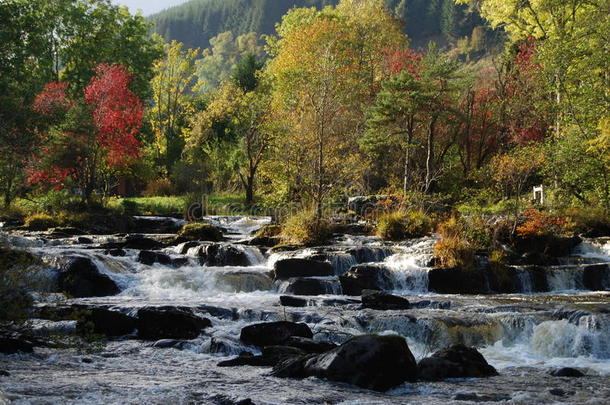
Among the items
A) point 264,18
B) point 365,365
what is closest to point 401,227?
point 365,365

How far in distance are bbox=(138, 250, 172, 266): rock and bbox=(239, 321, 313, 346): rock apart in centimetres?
718

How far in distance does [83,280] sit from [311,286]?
5216mm

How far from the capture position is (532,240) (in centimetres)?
1695

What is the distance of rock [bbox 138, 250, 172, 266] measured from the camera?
16328 mm

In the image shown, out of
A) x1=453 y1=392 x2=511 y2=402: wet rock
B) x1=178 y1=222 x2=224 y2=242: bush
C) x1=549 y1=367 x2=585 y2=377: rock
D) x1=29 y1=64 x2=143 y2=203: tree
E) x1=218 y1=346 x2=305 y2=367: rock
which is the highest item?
x1=29 y1=64 x2=143 y2=203: tree

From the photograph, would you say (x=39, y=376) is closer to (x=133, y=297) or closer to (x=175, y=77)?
(x=133, y=297)

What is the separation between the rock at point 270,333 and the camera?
31.6ft

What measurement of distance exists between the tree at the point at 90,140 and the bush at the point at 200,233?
5.95m

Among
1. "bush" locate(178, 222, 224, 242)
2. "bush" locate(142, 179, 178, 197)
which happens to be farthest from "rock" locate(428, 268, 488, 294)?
"bush" locate(142, 179, 178, 197)

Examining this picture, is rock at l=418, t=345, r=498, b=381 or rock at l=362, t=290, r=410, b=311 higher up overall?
rock at l=362, t=290, r=410, b=311

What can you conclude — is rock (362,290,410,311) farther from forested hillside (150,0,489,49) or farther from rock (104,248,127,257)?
forested hillside (150,0,489,49)

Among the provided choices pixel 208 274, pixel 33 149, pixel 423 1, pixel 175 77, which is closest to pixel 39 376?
pixel 33 149

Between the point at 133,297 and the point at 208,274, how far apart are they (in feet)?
6.87

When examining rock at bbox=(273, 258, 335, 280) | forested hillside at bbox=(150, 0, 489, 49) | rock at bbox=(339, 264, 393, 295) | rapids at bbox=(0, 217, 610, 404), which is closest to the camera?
rapids at bbox=(0, 217, 610, 404)
